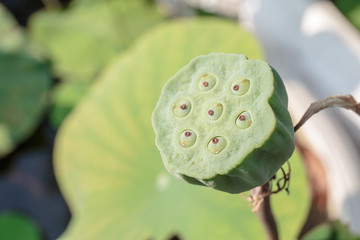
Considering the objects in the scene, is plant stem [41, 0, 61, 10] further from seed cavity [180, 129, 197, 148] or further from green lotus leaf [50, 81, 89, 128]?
seed cavity [180, 129, 197, 148]

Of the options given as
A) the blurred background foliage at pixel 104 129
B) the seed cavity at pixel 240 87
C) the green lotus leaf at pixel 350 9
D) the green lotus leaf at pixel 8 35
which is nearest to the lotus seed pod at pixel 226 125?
the seed cavity at pixel 240 87

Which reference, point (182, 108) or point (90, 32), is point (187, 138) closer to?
point (182, 108)

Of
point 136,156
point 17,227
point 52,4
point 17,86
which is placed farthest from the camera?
point 52,4

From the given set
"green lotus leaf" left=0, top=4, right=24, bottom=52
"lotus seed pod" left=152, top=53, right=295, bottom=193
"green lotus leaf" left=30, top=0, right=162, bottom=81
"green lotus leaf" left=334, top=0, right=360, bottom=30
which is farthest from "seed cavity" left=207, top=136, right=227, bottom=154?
"green lotus leaf" left=0, top=4, right=24, bottom=52

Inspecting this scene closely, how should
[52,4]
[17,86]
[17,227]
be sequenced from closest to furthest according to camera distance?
[17,227] < [17,86] < [52,4]

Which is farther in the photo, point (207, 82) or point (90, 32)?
point (90, 32)

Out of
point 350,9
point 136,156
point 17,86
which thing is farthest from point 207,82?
Answer: point 17,86

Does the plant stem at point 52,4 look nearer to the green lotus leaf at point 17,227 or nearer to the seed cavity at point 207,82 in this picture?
the green lotus leaf at point 17,227

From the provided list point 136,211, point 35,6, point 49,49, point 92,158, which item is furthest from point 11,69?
point 136,211
